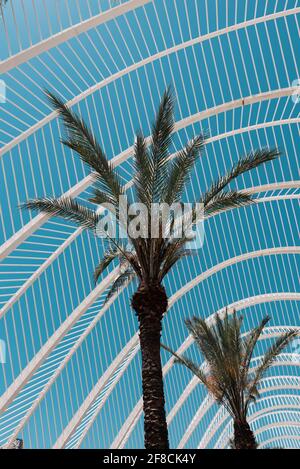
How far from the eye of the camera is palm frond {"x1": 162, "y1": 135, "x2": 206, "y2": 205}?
1105 centimetres

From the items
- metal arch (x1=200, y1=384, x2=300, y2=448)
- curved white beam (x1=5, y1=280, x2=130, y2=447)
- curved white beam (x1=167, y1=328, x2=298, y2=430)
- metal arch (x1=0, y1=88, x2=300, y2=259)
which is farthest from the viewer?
metal arch (x1=200, y1=384, x2=300, y2=448)

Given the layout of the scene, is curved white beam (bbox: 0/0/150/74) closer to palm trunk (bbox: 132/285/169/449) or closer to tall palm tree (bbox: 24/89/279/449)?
tall palm tree (bbox: 24/89/279/449)

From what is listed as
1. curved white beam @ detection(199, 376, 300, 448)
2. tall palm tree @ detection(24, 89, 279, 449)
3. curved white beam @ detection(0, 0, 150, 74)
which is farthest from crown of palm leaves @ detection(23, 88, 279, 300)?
curved white beam @ detection(199, 376, 300, 448)

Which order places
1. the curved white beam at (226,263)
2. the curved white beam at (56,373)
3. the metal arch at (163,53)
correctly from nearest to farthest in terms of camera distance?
the metal arch at (163,53), the curved white beam at (56,373), the curved white beam at (226,263)

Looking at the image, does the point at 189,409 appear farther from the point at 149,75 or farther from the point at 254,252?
the point at 149,75

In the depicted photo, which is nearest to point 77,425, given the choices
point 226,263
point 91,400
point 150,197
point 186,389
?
point 91,400

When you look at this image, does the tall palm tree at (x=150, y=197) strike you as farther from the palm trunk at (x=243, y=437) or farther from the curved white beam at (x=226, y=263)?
the curved white beam at (x=226, y=263)

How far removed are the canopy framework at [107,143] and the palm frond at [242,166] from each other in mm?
4906

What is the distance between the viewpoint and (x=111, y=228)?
12.0 m

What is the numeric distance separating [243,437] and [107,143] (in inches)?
365

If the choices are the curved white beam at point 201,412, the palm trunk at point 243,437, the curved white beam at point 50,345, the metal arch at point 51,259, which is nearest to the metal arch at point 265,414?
the curved white beam at point 201,412

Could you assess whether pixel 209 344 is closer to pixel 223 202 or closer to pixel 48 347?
pixel 223 202

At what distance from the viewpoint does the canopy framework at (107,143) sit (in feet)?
48.6
